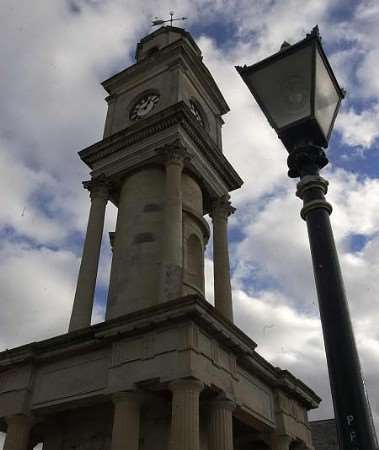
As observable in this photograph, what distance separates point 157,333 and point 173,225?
609cm

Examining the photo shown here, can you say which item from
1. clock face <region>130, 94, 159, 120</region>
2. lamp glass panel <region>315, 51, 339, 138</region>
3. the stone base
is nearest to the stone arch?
the stone base

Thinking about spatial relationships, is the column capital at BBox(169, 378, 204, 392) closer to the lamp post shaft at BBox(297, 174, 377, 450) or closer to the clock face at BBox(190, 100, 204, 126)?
the lamp post shaft at BBox(297, 174, 377, 450)

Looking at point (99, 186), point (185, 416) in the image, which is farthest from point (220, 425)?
point (99, 186)

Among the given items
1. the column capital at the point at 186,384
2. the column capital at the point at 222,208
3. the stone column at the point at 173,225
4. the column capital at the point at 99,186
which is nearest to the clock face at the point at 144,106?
the column capital at the point at 99,186

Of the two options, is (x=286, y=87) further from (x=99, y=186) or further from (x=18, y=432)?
(x=99, y=186)

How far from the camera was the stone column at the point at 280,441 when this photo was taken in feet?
68.7

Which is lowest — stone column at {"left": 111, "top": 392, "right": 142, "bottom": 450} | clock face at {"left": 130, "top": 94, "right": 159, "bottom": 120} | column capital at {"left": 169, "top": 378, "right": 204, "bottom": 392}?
stone column at {"left": 111, "top": 392, "right": 142, "bottom": 450}

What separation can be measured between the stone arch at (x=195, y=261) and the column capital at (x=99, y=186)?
17.6 feet

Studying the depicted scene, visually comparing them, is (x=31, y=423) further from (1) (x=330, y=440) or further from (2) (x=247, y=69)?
(1) (x=330, y=440)

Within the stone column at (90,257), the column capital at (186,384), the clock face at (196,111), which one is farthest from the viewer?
the clock face at (196,111)

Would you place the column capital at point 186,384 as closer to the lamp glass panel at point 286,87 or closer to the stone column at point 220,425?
the stone column at point 220,425

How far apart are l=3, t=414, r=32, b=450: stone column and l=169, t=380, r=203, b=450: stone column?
6.51m

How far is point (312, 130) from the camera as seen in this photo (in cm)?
803

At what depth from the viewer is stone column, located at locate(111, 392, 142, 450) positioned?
1642 centimetres
